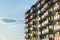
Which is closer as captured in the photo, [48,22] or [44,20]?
[48,22]

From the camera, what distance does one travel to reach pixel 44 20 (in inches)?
3354

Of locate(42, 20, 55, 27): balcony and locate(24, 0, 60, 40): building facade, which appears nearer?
locate(24, 0, 60, 40): building facade

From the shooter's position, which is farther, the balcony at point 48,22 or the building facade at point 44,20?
the balcony at point 48,22

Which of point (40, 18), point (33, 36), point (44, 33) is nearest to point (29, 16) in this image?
point (33, 36)

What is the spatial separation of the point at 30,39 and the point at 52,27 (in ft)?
109

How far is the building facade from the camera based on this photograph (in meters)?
72.0

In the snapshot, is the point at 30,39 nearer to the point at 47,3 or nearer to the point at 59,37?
the point at 47,3

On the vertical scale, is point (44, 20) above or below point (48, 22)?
above

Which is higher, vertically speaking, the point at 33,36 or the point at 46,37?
the point at 33,36

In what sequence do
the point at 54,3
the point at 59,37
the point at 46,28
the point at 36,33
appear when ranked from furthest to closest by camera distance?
the point at 36,33 < the point at 46,28 < the point at 54,3 < the point at 59,37

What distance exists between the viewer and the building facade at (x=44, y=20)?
72019 millimetres

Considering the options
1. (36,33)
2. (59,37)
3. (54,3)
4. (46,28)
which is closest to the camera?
(59,37)

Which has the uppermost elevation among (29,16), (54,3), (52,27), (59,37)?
(29,16)

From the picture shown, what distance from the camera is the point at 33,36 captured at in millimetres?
101812
